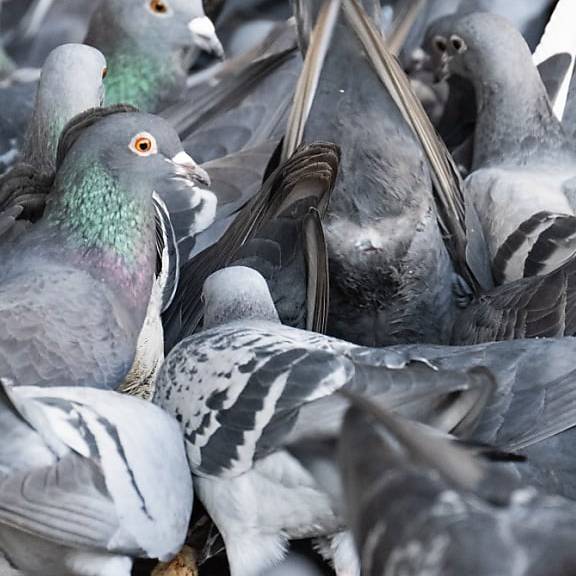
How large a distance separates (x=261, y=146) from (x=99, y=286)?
34.6 inches

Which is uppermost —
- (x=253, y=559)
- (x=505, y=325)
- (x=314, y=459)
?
(x=314, y=459)

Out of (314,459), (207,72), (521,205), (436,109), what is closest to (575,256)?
(521,205)

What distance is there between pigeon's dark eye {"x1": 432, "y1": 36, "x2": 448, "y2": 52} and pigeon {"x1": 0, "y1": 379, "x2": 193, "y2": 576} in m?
1.59

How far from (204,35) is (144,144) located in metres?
1.12

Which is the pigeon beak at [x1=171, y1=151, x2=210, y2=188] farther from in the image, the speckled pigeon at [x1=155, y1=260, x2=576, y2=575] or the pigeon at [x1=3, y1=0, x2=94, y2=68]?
the pigeon at [x1=3, y1=0, x2=94, y2=68]

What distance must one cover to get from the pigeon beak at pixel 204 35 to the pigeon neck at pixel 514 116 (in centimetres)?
72

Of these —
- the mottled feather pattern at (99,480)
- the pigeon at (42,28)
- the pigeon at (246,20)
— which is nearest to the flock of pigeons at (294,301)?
the mottled feather pattern at (99,480)

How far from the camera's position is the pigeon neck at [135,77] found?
333 centimetres

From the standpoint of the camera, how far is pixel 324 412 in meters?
1.83

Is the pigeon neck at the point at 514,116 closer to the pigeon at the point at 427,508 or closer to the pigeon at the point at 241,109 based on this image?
the pigeon at the point at 241,109

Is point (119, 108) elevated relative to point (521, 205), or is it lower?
elevated

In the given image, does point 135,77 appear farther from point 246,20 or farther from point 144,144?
point 144,144

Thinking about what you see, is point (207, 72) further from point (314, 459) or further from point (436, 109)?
point (314, 459)

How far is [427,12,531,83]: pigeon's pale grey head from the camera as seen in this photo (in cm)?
305
